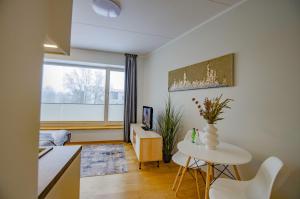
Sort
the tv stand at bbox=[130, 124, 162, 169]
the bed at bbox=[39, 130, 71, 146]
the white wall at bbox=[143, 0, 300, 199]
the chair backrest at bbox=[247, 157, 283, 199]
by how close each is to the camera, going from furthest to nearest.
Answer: the tv stand at bbox=[130, 124, 162, 169] < the bed at bbox=[39, 130, 71, 146] < the white wall at bbox=[143, 0, 300, 199] < the chair backrest at bbox=[247, 157, 283, 199]

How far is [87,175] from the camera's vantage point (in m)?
2.50

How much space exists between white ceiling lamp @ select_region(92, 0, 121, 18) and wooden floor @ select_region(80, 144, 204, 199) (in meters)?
2.44

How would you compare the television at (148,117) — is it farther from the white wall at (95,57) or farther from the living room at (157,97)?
the white wall at (95,57)

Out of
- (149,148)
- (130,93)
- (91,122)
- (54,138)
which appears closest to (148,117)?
(149,148)

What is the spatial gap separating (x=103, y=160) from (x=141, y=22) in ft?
8.55

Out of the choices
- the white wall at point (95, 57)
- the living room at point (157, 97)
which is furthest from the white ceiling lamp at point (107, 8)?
the white wall at point (95, 57)

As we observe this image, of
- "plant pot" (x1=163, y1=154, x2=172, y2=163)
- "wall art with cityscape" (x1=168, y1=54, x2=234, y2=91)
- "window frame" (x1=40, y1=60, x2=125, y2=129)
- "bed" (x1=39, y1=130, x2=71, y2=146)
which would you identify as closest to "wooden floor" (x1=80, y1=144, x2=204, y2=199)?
"plant pot" (x1=163, y1=154, x2=172, y2=163)

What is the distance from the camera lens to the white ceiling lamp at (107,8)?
2.09m

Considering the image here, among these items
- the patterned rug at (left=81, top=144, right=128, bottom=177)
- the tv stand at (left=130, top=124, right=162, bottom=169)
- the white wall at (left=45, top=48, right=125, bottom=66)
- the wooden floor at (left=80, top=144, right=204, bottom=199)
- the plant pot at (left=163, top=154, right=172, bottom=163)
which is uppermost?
the white wall at (left=45, top=48, right=125, bottom=66)

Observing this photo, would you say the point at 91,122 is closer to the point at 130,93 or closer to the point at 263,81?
the point at 130,93

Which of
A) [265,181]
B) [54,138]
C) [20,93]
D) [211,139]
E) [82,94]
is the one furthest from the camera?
[82,94]

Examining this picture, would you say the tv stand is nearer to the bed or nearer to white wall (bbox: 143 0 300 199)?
white wall (bbox: 143 0 300 199)

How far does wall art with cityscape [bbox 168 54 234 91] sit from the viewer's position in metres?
2.14

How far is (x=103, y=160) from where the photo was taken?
312 cm
